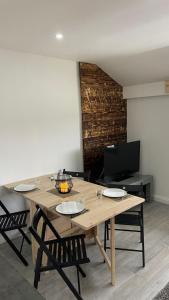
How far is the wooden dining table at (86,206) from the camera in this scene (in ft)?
6.04

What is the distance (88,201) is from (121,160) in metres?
1.62

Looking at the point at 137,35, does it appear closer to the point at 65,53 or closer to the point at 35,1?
the point at 65,53

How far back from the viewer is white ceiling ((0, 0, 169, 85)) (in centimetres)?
171

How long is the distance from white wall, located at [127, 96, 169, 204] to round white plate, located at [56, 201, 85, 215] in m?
2.26

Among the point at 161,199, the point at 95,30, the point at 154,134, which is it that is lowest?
the point at 161,199

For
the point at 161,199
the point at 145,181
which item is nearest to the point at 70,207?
the point at 145,181

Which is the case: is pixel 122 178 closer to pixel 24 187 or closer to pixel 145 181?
pixel 145 181

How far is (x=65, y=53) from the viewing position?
2994mm

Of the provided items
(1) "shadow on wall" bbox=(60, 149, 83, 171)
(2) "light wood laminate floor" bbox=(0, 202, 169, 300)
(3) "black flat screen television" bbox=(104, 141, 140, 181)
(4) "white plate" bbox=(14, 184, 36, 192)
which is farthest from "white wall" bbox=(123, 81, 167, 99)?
(4) "white plate" bbox=(14, 184, 36, 192)

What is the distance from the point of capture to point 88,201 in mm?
2178

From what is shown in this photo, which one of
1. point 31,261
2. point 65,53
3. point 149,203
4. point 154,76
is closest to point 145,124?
point 154,76

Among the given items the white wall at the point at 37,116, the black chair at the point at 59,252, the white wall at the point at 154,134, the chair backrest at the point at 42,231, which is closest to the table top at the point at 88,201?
the chair backrest at the point at 42,231

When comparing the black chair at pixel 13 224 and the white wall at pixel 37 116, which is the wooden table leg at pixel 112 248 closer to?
the black chair at pixel 13 224

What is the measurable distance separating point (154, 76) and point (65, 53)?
143 cm
